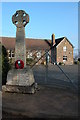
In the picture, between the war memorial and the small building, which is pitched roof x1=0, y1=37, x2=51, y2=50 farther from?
the war memorial

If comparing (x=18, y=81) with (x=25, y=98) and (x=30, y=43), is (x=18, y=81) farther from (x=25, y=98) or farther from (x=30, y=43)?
(x=30, y=43)

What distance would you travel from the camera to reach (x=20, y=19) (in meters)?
7.84

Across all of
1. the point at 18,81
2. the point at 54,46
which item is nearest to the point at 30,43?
the point at 54,46

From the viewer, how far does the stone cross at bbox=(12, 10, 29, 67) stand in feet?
25.3

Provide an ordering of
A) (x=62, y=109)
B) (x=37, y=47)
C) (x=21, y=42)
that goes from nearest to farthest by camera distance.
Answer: (x=62, y=109) → (x=21, y=42) → (x=37, y=47)

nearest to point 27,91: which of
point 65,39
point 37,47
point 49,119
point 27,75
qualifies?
point 27,75

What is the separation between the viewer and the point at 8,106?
508 centimetres

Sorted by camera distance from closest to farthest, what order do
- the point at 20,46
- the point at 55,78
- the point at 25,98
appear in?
the point at 25,98 → the point at 20,46 → the point at 55,78

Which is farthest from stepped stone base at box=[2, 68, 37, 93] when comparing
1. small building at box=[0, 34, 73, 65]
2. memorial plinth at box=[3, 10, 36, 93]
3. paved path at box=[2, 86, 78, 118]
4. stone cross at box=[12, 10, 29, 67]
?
small building at box=[0, 34, 73, 65]

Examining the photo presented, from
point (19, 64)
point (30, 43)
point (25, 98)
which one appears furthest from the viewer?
point (30, 43)

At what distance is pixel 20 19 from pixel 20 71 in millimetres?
2884

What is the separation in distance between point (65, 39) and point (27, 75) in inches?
1362

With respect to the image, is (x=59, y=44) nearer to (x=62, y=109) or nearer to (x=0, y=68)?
(x=0, y=68)

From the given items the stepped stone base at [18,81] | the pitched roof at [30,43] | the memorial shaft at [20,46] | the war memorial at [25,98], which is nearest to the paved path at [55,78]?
the stepped stone base at [18,81]
